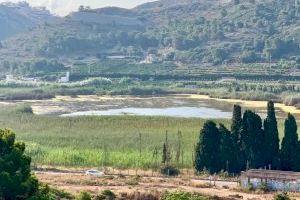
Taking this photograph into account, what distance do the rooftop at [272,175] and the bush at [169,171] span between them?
5.66 metres

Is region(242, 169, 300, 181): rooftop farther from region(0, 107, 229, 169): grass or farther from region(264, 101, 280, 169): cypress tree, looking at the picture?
region(0, 107, 229, 169): grass

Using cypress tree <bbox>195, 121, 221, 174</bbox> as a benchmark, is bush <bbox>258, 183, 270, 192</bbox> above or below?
below

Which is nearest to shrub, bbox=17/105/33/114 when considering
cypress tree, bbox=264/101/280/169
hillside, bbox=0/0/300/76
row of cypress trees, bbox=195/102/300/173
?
row of cypress trees, bbox=195/102/300/173

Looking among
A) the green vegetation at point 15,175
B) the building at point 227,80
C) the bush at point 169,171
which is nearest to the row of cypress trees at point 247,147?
the bush at point 169,171

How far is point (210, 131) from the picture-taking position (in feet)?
185

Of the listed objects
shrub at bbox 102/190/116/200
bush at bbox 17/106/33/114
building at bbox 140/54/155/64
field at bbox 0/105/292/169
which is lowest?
shrub at bbox 102/190/116/200

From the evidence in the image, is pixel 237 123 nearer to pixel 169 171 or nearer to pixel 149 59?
pixel 169 171

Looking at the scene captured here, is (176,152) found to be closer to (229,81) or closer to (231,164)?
(231,164)

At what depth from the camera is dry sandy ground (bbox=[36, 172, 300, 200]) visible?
162 ft

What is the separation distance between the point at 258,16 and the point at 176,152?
419ft

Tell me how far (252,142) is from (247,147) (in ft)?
1.47

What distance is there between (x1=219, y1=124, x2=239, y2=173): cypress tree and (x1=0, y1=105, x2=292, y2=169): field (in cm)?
337

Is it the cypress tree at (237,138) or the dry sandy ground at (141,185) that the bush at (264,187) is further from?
the cypress tree at (237,138)

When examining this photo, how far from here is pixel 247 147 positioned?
5653cm
